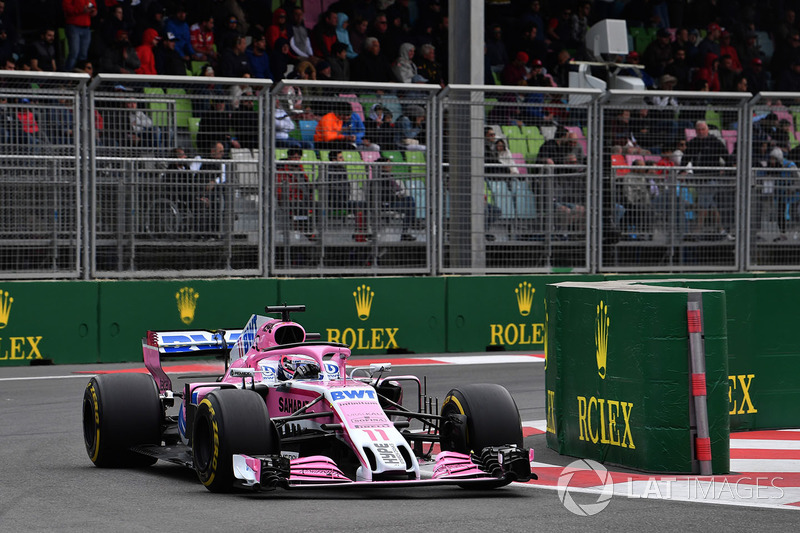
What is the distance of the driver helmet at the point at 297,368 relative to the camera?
8.12 meters

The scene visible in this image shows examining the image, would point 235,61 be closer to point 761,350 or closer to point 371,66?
point 371,66

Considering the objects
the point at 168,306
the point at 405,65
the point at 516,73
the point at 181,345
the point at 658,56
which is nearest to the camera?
the point at 181,345

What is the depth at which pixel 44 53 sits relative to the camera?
61.6 feet

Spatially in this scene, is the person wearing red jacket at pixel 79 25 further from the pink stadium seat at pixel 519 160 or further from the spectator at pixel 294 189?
the pink stadium seat at pixel 519 160

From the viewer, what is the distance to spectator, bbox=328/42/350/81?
70.0 feet

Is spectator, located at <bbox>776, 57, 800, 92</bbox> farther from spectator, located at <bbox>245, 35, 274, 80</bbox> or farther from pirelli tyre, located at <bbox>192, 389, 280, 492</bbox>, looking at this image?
pirelli tyre, located at <bbox>192, 389, 280, 492</bbox>

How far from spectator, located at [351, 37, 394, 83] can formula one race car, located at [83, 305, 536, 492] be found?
12621mm

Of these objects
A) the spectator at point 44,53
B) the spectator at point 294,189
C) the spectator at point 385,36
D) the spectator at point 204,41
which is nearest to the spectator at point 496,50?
the spectator at point 385,36

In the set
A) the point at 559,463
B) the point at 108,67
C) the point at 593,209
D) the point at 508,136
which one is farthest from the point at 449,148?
the point at 559,463

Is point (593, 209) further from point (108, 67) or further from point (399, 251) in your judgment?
point (108, 67)

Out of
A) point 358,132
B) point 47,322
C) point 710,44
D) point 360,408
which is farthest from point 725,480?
point 710,44

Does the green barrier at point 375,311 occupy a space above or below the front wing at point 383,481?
above

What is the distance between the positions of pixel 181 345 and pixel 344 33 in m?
14.0

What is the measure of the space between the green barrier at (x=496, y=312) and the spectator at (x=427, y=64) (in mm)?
7250
